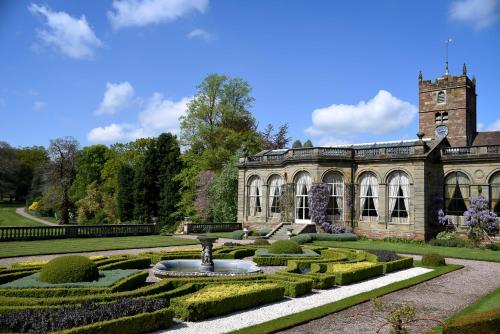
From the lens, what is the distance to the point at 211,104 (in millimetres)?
48406

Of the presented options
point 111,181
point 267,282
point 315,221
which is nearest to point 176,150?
point 111,181

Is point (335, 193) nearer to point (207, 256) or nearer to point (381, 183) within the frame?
point (381, 183)

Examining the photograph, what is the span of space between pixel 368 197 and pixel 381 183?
158 centimetres

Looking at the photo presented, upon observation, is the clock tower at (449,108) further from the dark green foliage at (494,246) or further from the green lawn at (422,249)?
the green lawn at (422,249)

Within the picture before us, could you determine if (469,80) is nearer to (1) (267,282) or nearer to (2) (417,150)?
(2) (417,150)

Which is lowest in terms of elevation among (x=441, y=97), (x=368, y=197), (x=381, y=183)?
(x=368, y=197)

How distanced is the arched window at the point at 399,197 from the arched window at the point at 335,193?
3704mm

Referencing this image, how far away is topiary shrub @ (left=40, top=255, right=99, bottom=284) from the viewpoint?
1275 centimetres

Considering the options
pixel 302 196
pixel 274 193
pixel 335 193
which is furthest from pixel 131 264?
pixel 274 193

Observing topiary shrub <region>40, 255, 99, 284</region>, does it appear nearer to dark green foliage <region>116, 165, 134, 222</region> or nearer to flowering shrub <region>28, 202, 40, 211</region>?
dark green foliage <region>116, 165, 134, 222</region>

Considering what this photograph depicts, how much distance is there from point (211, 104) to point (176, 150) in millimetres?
7919

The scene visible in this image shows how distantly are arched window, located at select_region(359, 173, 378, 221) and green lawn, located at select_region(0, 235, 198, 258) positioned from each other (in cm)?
1329

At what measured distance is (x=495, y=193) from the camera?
1216 inches

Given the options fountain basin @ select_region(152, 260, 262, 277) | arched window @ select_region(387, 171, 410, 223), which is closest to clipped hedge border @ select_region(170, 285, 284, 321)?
fountain basin @ select_region(152, 260, 262, 277)
